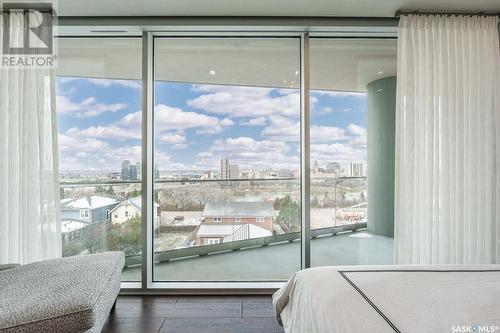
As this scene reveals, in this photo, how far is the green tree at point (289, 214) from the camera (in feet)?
9.42

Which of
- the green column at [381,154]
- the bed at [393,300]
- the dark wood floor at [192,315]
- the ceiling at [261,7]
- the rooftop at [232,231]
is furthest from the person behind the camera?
the rooftop at [232,231]

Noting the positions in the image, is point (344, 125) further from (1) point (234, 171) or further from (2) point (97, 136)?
(2) point (97, 136)

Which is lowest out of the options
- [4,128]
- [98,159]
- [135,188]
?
[135,188]

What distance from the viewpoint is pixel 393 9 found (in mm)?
2490

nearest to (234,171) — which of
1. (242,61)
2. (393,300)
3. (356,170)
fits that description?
(242,61)

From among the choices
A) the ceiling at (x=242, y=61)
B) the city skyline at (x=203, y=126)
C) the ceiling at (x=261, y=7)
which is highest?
the ceiling at (x=261, y=7)

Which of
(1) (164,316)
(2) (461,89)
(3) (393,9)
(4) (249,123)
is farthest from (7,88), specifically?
(2) (461,89)

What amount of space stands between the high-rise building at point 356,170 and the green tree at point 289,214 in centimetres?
63

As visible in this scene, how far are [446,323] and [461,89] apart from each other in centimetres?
234

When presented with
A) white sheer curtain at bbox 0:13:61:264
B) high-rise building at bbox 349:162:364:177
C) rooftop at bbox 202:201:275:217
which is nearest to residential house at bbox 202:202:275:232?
rooftop at bbox 202:201:275:217

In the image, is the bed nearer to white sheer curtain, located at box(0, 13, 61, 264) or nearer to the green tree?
the green tree

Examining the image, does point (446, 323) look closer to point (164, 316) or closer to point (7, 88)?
point (164, 316)

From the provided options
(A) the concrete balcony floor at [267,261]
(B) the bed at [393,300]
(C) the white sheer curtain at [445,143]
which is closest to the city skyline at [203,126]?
(C) the white sheer curtain at [445,143]

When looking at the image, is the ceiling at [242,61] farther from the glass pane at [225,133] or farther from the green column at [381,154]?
the green column at [381,154]
